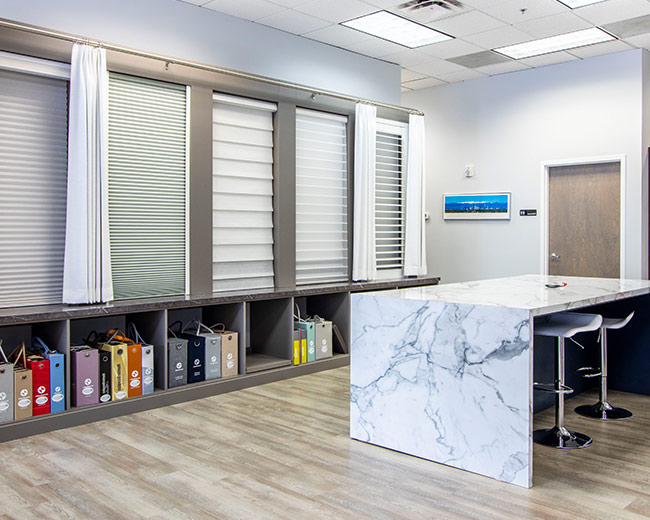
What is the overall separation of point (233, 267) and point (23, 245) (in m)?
1.67

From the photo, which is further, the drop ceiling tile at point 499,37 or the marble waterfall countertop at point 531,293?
the drop ceiling tile at point 499,37

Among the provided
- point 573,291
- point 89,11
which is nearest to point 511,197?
point 573,291

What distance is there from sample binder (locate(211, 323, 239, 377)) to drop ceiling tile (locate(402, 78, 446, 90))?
4.32 meters

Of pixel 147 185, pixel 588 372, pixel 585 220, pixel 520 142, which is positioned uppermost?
pixel 520 142

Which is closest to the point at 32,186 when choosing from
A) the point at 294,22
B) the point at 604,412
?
the point at 294,22

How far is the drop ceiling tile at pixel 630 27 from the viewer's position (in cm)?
540

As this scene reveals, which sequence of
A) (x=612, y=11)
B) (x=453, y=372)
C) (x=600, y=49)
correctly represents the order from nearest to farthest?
(x=453, y=372), (x=612, y=11), (x=600, y=49)

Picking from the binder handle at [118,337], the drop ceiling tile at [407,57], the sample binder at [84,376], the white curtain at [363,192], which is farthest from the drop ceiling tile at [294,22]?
the sample binder at [84,376]

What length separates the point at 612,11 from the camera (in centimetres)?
518

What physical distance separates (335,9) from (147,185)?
2051 mm

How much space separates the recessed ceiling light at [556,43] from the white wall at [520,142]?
52 cm

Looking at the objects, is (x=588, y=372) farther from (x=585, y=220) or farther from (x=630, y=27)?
(x=630, y=27)

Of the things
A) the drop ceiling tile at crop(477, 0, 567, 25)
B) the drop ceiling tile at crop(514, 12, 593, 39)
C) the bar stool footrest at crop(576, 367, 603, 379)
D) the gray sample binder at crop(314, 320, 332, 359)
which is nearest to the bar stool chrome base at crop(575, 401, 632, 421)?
the bar stool footrest at crop(576, 367, 603, 379)

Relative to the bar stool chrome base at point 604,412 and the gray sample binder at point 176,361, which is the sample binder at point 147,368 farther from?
the bar stool chrome base at point 604,412
